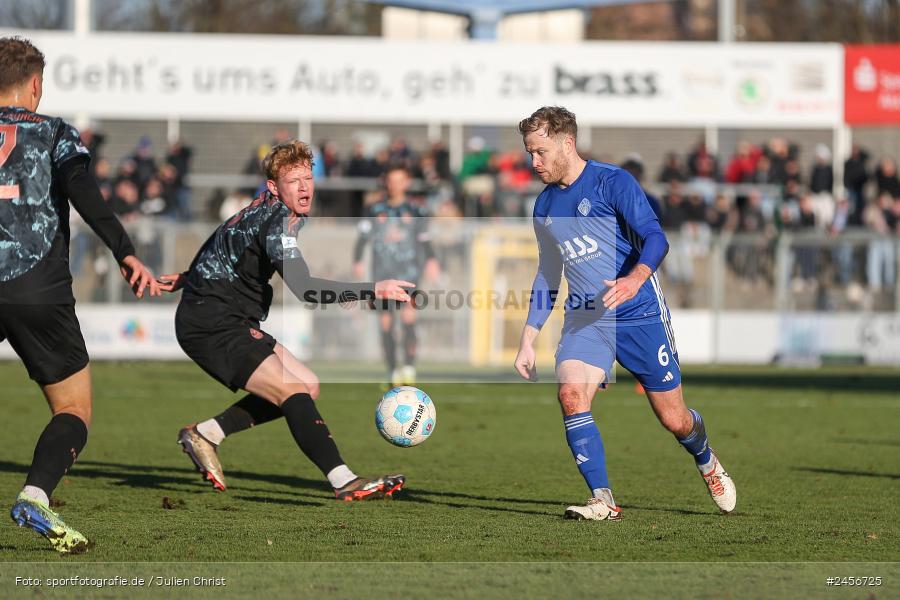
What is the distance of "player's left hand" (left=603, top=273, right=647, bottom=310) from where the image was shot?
265 inches

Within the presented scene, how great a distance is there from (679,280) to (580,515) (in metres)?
15.3

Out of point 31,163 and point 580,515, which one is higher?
point 31,163

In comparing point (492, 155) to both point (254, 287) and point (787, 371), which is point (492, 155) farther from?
point (254, 287)

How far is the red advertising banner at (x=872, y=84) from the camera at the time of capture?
2470cm

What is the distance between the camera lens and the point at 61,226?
6.18m

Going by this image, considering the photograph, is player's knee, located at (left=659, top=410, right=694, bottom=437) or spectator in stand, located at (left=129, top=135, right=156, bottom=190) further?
spectator in stand, located at (left=129, top=135, right=156, bottom=190)

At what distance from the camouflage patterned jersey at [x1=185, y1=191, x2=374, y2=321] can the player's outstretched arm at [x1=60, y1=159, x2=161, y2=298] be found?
125 centimetres

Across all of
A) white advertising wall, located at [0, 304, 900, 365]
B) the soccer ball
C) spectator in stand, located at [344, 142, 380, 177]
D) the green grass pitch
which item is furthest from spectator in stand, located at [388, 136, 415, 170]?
the soccer ball

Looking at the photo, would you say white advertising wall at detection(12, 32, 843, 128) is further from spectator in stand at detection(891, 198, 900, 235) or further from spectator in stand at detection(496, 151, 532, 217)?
spectator in stand at detection(891, 198, 900, 235)

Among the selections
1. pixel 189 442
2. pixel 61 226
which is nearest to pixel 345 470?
pixel 189 442

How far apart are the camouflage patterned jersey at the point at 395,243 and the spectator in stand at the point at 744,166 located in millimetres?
10096

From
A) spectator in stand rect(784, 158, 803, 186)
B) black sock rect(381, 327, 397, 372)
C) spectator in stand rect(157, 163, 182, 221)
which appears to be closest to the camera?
black sock rect(381, 327, 397, 372)

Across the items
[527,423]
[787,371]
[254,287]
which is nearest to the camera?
[254,287]

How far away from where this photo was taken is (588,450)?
23.6 feet
